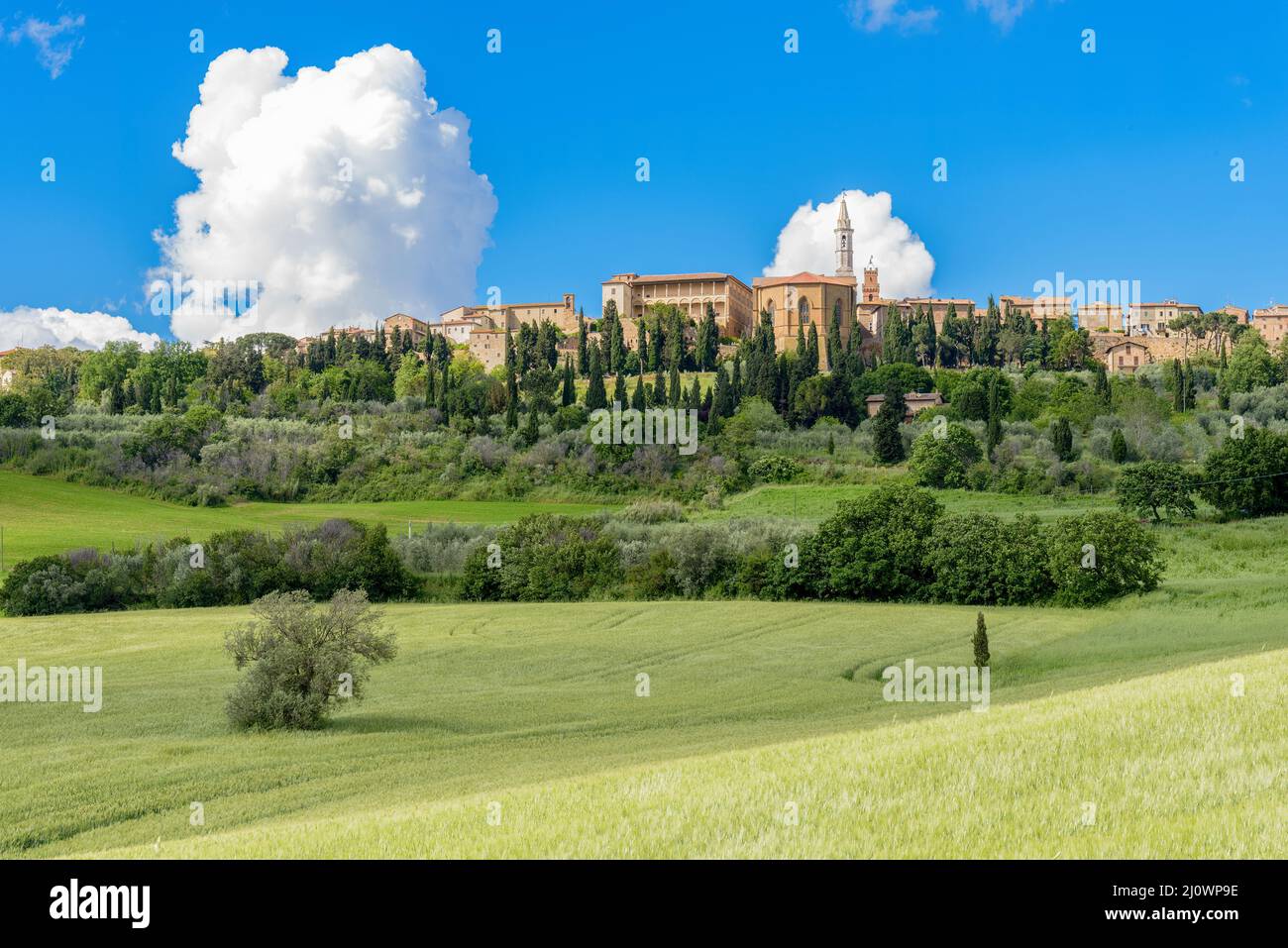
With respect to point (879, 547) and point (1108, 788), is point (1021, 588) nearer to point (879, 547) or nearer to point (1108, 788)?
point (879, 547)

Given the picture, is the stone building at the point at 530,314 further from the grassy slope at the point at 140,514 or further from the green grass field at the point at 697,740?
the green grass field at the point at 697,740

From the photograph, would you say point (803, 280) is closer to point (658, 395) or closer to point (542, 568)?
point (658, 395)

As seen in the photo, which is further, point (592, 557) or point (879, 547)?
point (592, 557)

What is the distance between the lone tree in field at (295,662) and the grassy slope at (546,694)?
3.01 ft

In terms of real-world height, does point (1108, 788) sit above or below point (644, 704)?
above

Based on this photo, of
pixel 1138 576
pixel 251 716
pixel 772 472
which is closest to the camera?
pixel 251 716

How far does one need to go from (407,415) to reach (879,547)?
67622 millimetres

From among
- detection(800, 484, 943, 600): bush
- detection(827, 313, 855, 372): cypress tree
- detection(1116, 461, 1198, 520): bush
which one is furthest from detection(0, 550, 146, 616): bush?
detection(827, 313, 855, 372): cypress tree

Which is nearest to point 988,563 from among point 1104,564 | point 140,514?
point 1104,564

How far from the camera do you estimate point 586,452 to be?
300ft

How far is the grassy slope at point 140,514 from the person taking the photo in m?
72.1

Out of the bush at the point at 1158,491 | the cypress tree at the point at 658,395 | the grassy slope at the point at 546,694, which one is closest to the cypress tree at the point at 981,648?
the grassy slope at the point at 546,694

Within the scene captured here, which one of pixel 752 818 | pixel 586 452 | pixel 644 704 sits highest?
pixel 586 452
